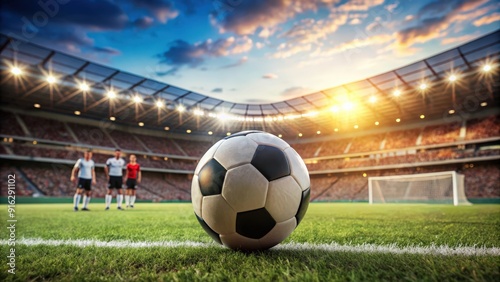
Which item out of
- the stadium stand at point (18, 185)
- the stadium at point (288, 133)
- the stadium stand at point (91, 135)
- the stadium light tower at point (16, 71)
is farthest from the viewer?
the stadium stand at point (91, 135)

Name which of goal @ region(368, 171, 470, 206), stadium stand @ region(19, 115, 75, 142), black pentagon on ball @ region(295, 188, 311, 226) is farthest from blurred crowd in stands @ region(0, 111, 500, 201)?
black pentagon on ball @ region(295, 188, 311, 226)

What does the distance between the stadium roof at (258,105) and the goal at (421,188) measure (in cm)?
701

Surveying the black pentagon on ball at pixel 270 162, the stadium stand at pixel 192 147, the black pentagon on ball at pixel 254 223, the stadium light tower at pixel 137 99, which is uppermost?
the stadium light tower at pixel 137 99

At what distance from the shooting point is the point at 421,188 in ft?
66.5

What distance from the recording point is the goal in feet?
61.8

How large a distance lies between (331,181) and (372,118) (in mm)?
8440

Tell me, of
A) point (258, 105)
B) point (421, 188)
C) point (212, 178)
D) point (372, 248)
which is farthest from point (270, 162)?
point (258, 105)

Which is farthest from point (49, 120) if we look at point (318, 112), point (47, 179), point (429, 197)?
point (429, 197)

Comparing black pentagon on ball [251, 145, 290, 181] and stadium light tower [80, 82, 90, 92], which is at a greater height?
stadium light tower [80, 82, 90, 92]

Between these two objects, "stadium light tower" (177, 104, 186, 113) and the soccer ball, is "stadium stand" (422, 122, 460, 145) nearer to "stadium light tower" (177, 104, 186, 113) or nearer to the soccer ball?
"stadium light tower" (177, 104, 186, 113)

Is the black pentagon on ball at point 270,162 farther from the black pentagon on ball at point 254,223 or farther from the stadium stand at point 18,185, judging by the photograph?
the stadium stand at point 18,185

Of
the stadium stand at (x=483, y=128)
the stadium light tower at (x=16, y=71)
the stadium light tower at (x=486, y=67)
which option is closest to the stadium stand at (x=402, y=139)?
the stadium stand at (x=483, y=128)

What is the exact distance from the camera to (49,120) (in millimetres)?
27141

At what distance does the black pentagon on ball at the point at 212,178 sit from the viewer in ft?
6.91
